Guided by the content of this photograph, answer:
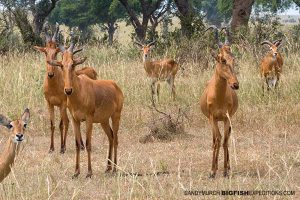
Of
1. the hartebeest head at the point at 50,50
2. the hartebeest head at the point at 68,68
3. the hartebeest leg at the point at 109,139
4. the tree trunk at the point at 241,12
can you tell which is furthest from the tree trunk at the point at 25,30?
the hartebeest head at the point at 68,68

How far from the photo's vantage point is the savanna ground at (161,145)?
597 centimetres

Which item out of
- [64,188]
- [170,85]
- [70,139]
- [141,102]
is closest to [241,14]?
[170,85]

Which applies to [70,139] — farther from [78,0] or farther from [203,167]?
[78,0]

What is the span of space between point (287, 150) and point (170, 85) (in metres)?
5.27

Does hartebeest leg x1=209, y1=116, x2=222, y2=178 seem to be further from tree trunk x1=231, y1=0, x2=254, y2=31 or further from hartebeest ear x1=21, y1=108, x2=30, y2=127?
tree trunk x1=231, y1=0, x2=254, y2=31

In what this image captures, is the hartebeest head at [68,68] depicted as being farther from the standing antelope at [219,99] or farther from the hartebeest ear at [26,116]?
the standing antelope at [219,99]

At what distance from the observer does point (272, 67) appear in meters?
12.9

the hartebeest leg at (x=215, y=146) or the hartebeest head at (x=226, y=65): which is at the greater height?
the hartebeest head at (x=226, y=65)

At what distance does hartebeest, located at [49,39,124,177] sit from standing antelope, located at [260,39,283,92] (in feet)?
17.9

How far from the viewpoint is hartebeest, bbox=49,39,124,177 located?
21.5 ft

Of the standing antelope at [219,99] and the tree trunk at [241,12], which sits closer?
the standing antelope at [219,99]

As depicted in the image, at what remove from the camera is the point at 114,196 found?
600 centimetres

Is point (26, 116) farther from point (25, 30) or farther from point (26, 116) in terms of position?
point (25, 30)

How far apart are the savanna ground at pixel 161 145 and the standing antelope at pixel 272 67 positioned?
0.20 meters
